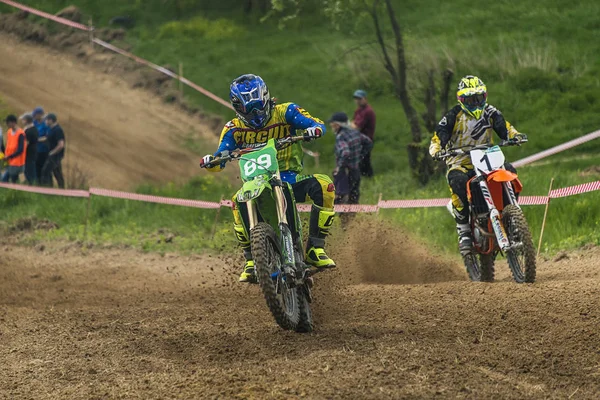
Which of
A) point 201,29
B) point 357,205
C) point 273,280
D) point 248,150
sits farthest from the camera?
point 201,29

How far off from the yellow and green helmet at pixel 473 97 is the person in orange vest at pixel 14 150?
10.6m

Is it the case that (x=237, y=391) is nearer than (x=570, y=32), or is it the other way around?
(x=237, y=391)

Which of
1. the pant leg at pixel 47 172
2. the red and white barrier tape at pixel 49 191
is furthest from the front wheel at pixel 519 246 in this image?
the pant leg at pixel 47 172

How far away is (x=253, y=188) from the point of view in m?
8.19

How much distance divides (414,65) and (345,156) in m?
8.69

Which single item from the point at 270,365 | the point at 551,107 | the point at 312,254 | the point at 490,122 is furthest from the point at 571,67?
the point at 270,365

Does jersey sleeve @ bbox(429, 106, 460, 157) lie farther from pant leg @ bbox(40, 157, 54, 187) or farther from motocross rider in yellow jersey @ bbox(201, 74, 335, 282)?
pant leg @ bbox(40, 157, 54, 187)

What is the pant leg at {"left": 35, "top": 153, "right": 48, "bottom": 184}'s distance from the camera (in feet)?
63.6

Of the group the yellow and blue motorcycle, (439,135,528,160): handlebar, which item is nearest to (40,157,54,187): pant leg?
(439,135,528,160): handlebar

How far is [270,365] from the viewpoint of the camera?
7.03 meters

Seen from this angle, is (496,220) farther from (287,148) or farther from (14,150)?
(14,150)

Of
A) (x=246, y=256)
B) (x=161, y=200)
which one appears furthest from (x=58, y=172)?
(x=246, y=256)

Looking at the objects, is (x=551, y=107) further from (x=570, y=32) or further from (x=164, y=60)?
(x=164, y=60)

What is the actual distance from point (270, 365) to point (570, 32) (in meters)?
20.6
